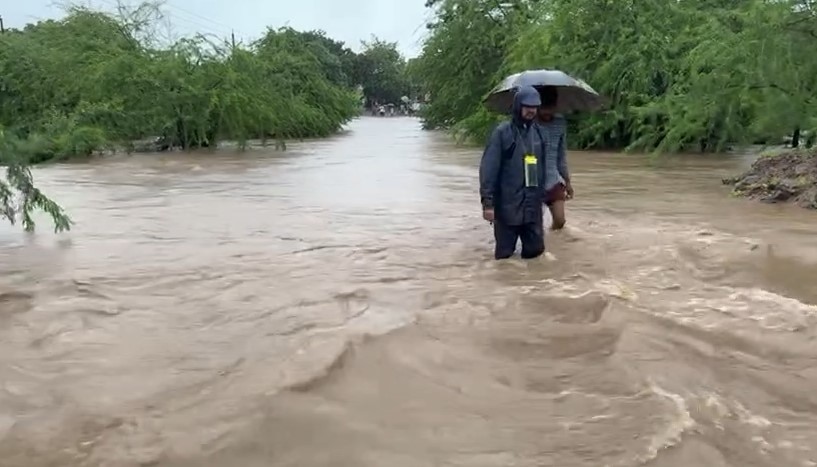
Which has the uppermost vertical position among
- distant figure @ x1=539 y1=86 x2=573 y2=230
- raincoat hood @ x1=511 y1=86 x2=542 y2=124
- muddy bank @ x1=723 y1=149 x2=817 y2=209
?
raincoat hood @ x1=511 y1=86 x2=542 y2=124

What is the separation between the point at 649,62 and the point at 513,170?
1501cm

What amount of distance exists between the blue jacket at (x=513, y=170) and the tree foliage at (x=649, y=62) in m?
7.53

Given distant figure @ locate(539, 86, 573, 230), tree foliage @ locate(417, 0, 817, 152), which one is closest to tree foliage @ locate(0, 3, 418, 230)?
tree foliage @ locate(417, 0, 817, 152)

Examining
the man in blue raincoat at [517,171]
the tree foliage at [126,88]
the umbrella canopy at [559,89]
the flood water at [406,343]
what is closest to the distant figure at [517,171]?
the man in blue raincoat at [517,171]

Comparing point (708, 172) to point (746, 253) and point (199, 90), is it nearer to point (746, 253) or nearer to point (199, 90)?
point (746, 253)

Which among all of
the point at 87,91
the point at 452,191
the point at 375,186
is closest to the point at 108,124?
the point at 87,91

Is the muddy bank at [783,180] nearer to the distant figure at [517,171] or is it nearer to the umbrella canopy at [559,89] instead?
the umbrella canopy at [559,89]

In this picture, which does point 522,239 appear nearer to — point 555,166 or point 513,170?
point 513,170

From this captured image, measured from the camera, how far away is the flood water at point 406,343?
3922mm

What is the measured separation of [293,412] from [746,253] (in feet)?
17.0

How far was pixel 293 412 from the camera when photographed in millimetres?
4254

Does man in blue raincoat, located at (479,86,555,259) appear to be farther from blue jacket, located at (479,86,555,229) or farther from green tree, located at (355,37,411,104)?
green tree, located at (355,37,411,104)

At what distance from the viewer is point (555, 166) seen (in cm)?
858

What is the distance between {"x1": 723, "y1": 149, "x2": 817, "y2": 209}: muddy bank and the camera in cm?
1170
